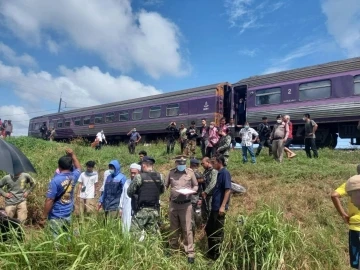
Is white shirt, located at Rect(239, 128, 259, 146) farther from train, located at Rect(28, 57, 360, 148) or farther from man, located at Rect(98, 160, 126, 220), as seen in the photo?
man, located at Rect(98, 160, 126, 220)

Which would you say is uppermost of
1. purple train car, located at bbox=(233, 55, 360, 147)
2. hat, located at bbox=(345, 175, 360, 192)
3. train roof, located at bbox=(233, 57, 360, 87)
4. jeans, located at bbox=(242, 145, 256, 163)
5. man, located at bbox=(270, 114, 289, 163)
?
train roof, located at bbox=(233, 57, 360, 87)

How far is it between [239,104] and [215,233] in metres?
10.0

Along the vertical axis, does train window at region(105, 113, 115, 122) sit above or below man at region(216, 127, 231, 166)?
above

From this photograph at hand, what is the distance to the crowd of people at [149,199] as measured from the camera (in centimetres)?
396

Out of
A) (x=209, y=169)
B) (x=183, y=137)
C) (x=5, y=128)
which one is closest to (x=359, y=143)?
(x=183, y=137)

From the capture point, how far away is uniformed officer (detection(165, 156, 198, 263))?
4.57 metres

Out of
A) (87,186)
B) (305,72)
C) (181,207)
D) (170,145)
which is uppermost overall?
(305,72)

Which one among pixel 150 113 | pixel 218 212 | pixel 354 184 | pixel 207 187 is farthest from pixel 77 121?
pixel 354 184

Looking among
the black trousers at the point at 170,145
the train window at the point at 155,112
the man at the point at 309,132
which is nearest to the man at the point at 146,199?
the man at the point at 309,132

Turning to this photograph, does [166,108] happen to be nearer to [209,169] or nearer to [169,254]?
[209,169]

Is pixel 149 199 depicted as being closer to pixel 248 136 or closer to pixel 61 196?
pixel 61 196

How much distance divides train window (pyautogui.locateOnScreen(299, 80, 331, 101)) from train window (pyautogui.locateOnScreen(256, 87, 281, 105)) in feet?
3.03

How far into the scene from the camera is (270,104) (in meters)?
12.4

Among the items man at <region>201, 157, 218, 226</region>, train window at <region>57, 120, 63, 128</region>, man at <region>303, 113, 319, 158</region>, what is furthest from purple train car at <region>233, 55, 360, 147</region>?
train window at <region>57, 120, 63, 128</region>
